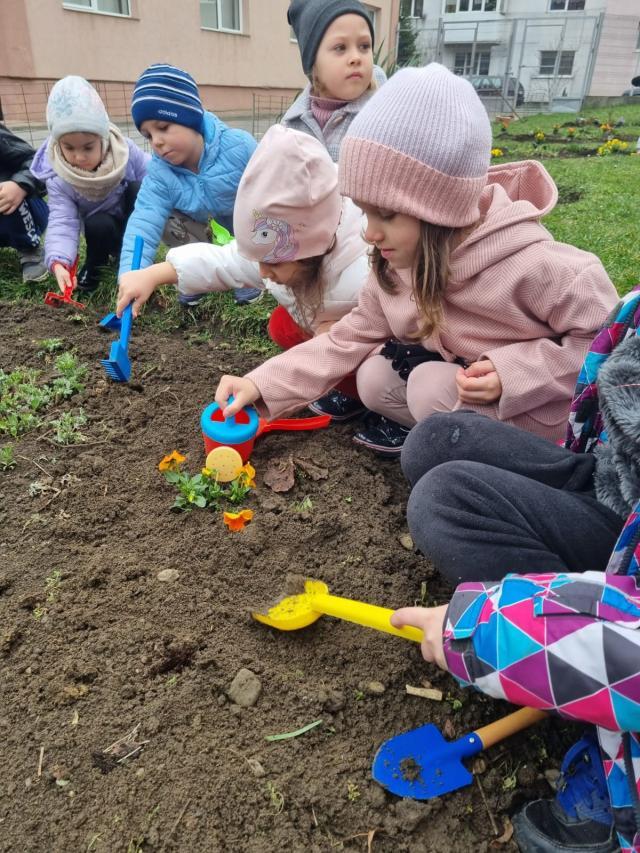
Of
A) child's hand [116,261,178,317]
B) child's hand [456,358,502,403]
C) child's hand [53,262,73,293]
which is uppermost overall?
child's hand [456,358,502,403]

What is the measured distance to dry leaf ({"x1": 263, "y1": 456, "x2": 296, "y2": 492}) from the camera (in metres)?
1.90

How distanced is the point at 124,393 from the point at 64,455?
0.41 meters

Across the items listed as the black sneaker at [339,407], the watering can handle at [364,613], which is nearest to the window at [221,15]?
the black sneaker at [339,407]

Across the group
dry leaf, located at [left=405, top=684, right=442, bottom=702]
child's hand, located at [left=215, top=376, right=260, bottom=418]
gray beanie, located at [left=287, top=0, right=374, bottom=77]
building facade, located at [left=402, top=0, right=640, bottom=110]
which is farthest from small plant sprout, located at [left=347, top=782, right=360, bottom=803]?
building facade, located at [left=402, top=0, right=640, bottom=110]

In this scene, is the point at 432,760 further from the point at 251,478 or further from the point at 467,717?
the point at 251,478

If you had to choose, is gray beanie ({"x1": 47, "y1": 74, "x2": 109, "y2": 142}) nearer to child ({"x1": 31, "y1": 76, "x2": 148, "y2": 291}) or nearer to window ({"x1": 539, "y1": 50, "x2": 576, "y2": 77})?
child ({"x1": 31, "y1": 76, "x2": 148, "y2": 291})

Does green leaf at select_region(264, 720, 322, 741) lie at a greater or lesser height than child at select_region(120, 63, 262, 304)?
lesser

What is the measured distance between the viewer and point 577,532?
127 centimetres

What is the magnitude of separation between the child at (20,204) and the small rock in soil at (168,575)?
2464mm

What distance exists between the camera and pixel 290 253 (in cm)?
206

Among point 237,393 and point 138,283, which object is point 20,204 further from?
point 237,393

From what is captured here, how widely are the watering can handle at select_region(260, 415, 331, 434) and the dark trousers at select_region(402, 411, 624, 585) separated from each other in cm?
81

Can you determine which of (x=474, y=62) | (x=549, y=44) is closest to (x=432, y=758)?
(x=549, y=44)

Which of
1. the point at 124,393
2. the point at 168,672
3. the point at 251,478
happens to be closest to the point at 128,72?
the point at 124,393
